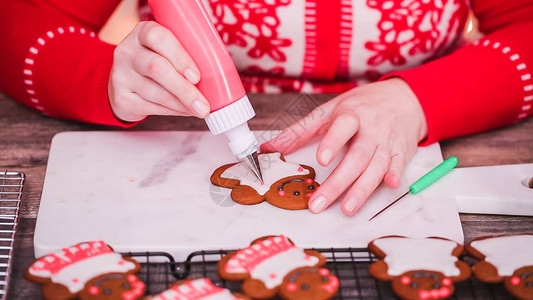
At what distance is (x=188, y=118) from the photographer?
40.8 inches

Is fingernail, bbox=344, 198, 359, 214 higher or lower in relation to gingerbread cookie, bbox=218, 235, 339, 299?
lower

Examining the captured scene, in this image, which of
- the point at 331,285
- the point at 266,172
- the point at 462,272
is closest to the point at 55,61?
the point at 266,172

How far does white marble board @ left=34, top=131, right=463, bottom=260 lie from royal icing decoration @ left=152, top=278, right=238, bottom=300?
0.10 m

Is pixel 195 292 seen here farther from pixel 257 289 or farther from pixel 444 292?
pixel 444 292

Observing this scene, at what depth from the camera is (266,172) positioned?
0.88 metres

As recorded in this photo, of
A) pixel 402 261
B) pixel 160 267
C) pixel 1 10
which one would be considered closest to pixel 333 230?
pixel 402 261

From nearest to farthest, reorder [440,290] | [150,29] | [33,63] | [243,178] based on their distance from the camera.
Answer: [440,290] → [150,29] → [243,178] → [33,63]

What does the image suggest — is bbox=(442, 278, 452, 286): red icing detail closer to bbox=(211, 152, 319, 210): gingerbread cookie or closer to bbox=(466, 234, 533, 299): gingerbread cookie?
bbox=(466, 234, 533, 299): gingerbread cookie

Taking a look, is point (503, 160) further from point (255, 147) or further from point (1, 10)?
point (1, 10)

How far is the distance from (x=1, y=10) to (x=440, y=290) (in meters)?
0.92

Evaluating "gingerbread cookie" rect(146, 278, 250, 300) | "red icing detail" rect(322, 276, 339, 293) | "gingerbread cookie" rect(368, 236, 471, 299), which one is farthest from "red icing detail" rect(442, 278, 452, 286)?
"gingerbread cookie" rect(146, 278, 250, 300)

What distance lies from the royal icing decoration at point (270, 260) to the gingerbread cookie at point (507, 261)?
0.21m

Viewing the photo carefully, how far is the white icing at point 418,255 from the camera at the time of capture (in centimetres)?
68

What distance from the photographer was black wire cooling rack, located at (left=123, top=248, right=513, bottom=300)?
0.67 metres
